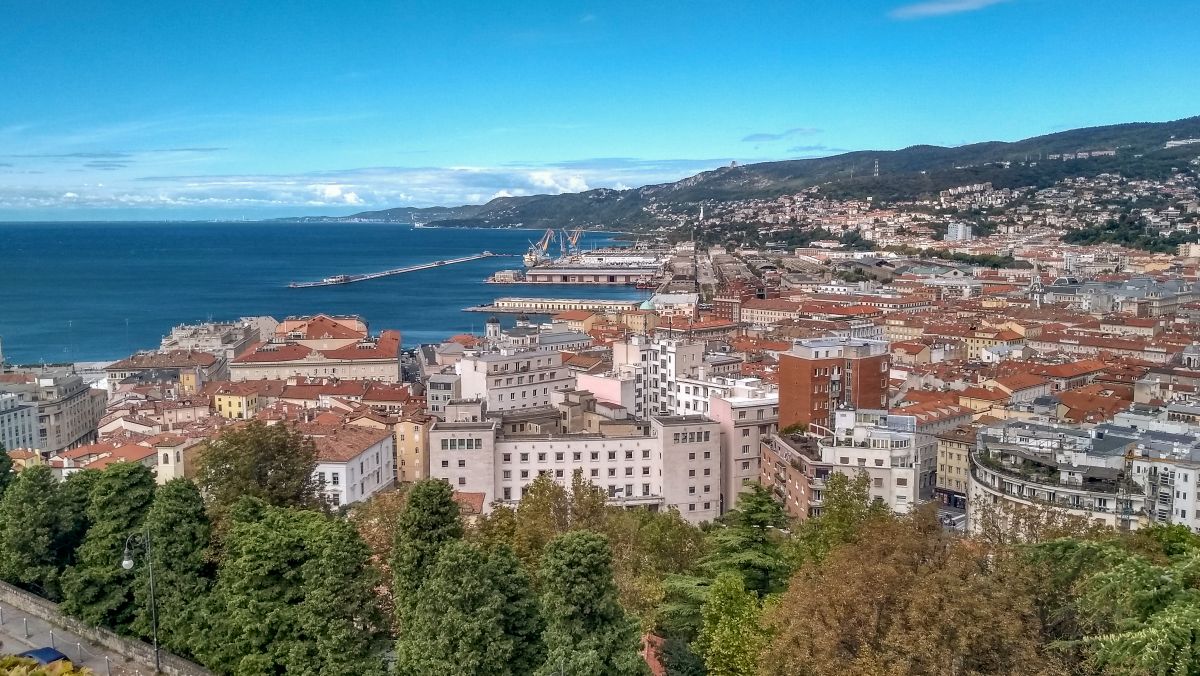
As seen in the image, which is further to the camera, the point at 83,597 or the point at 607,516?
the point at 607,516

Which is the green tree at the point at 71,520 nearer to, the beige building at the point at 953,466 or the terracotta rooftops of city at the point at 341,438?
the terracotta rooftops of city at the point at 341,438

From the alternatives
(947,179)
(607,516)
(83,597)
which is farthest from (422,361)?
(947,179)

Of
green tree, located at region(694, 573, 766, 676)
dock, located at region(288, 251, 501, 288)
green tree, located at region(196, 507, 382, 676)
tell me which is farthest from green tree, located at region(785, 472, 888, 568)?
dock, located at region(288, 251, 501, 288)

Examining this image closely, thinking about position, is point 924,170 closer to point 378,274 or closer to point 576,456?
point 378,274

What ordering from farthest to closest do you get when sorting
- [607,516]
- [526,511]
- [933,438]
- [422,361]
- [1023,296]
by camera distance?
1. [1023,296]
2. [422,361]
3. [933,438]
4. [607,516]
5. [526,511]

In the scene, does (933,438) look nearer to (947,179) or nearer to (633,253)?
(633,253)

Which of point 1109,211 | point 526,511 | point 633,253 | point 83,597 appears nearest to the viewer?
point 83,597

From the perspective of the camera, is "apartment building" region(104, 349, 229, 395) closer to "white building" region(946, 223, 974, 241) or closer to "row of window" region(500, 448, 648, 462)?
"row of window" region(500, 448, 648, 462)
